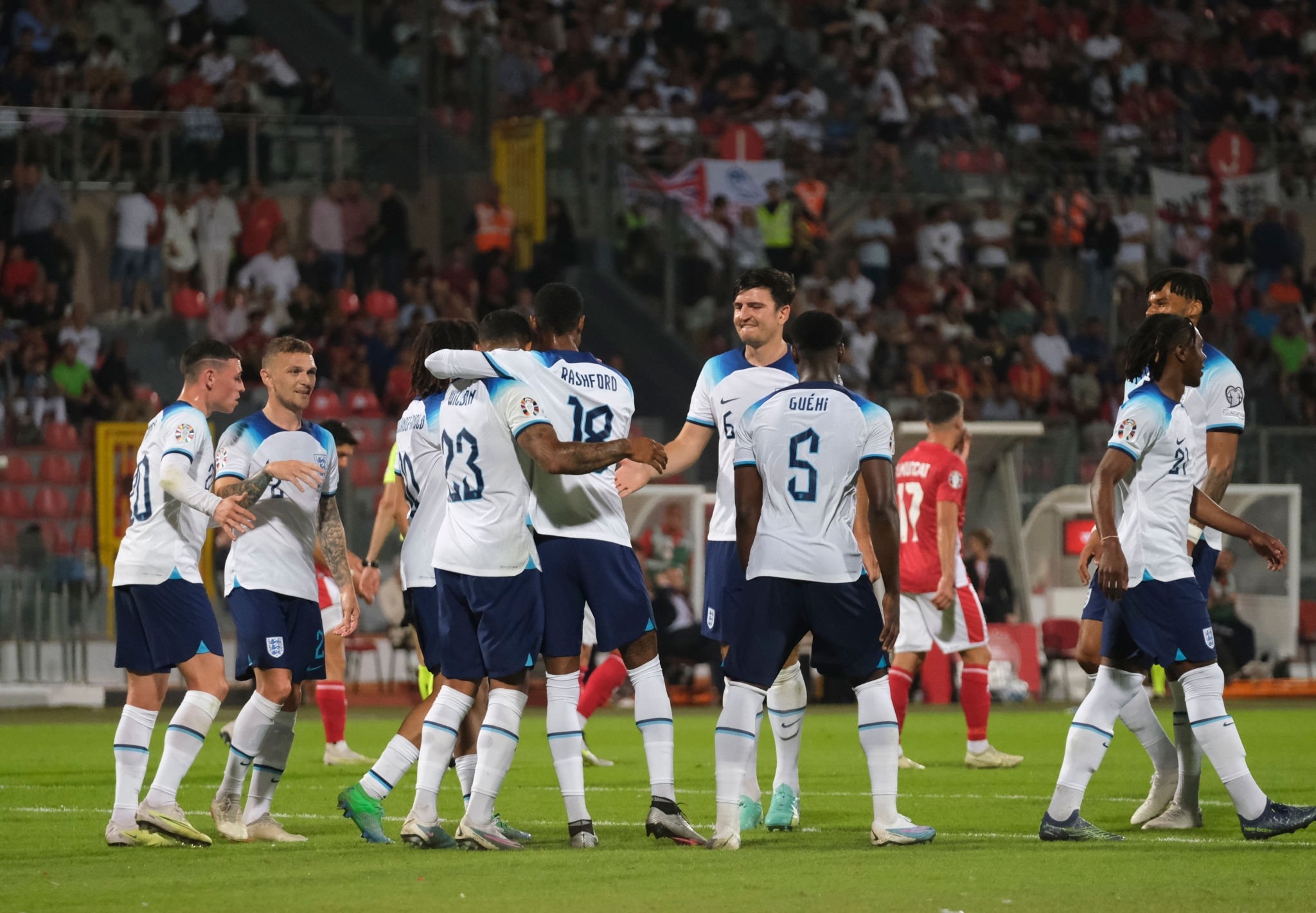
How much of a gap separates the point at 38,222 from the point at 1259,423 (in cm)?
1579

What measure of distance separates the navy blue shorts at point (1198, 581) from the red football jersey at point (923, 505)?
12.7 ft

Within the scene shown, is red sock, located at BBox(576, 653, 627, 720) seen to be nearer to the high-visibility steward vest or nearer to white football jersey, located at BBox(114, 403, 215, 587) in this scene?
white football jersey, located at BBox(114, 403, 215, 587)

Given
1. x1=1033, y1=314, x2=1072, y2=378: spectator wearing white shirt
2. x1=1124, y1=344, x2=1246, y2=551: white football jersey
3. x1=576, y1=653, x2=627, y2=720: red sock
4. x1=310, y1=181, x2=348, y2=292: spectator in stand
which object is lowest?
x1=576, y1=653, x2=627, y2=720: red sock

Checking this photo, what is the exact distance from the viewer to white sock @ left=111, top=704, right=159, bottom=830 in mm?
9070

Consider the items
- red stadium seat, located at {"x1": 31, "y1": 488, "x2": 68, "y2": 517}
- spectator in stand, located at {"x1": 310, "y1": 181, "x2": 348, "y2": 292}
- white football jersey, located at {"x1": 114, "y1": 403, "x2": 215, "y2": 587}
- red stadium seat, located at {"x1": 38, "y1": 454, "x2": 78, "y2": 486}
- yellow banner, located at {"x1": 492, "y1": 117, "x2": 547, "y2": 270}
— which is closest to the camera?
white football jersey, located at {"x1": 114, "y1": 403, "x2": 215, "y2": 587}

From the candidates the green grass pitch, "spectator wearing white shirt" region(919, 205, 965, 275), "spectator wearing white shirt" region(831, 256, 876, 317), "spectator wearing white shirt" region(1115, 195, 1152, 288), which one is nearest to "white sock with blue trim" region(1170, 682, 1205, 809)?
the green grass pitch

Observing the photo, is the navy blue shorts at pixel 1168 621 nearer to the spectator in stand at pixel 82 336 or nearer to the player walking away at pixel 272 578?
the player walking away at pixel 272 578

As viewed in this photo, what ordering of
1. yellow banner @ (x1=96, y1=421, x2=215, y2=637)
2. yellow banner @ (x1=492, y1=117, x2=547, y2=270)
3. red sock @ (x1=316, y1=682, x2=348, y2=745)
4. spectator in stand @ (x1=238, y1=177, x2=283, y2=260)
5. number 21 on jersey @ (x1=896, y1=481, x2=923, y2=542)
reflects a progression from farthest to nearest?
yellow banner @ (x1=492, y1=117, x2=547, y2=270) → spectator in stand @ (x1=238, y1=177, x2=283, y2=260) → yellow banner @ (x1=96, y1=421, x2=215, y2=637) → red sock @ (x1=316, y1=682, x2=348, y2=745) → number 21 on jersey @ (x1=896, y1=481, x2=923, y2=542)

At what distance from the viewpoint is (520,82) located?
28.8 m

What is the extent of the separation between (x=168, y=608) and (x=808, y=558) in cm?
311

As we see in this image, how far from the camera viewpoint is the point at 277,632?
30.2 feet

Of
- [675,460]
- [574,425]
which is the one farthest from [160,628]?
[675,460]

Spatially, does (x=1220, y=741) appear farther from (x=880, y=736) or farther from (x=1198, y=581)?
(x=880, y=736)

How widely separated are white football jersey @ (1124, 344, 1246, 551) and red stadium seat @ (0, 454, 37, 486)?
15.3 m
